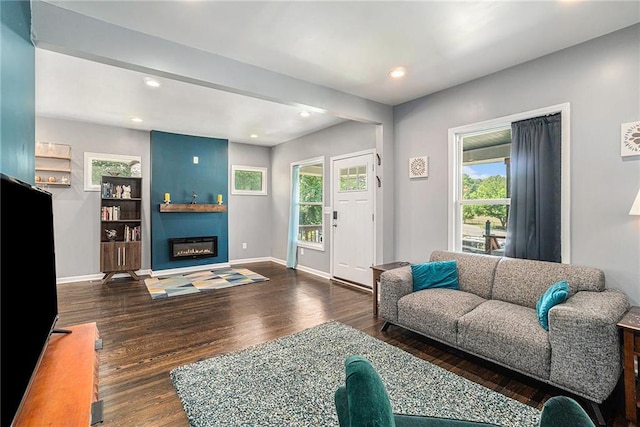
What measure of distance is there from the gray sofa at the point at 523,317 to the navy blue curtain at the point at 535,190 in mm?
214

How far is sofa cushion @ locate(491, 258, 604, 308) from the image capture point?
7.75ft

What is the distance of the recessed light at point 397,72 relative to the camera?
306cm

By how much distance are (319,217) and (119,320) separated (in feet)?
11.4

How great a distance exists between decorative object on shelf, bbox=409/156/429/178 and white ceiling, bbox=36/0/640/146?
80cm

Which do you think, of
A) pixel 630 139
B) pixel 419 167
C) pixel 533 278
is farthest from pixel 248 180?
pixel 630 139

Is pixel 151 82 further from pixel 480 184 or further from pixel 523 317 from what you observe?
pixel 523 317

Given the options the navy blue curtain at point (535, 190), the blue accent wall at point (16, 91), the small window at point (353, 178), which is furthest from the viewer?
the small window at point (353, 178)

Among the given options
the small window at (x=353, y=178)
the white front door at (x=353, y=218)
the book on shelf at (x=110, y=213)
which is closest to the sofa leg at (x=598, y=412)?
the white front door at (x=353, y=218)

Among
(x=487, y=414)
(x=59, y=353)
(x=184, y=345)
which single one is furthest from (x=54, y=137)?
(x=487, y=414)

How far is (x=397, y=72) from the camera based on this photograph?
3.12 metres

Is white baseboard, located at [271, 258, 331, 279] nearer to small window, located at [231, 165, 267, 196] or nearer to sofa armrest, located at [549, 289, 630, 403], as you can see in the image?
small window, located at [231, 165, 267, 196]

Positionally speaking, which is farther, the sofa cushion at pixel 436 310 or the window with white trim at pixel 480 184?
the window with white trim at pixel 480 184

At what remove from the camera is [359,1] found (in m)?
2.05

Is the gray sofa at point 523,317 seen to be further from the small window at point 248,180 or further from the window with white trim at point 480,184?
the small window at point 248,180
